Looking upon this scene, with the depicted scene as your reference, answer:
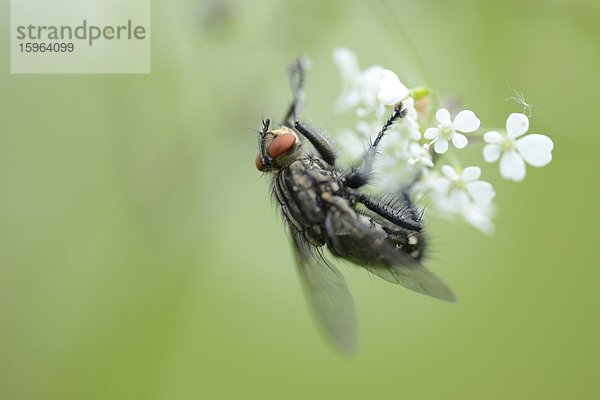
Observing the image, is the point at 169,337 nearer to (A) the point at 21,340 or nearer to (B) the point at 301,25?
(A) the point at 21,340

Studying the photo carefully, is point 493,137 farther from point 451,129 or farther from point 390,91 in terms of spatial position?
point 390,91

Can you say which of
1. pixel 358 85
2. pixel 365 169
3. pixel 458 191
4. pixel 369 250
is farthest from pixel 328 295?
pixel 358 85

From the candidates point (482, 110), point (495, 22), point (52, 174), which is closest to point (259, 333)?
point (52, 174)

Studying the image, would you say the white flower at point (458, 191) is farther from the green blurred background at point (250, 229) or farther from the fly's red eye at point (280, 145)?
the green blurred background at point (250, 229)

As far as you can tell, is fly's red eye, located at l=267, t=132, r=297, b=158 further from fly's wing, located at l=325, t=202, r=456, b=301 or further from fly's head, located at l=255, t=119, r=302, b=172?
fly's wing, located at l=325, t=202, r=456, b=301

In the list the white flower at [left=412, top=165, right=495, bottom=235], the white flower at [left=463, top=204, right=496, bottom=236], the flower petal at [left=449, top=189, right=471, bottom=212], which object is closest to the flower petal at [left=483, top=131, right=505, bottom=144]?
the white flower at [left=412, top=165, right=495, bottom=235]

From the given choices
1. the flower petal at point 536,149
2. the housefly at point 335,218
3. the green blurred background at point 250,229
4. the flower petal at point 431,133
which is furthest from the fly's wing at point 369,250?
the green blurred background at point 250,229
